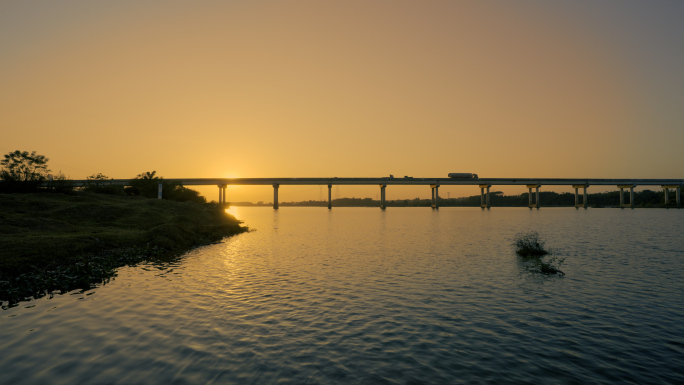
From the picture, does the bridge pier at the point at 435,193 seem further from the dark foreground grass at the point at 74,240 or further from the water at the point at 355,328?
the water at the point at 355,328

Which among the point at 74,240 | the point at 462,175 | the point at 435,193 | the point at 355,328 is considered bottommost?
the point at 355,328

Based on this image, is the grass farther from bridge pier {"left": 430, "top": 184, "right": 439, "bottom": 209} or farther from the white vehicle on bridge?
the white vehicle on bridge

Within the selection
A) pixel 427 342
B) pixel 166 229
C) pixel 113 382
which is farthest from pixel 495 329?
pixel 166 229

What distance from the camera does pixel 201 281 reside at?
21.5 meters

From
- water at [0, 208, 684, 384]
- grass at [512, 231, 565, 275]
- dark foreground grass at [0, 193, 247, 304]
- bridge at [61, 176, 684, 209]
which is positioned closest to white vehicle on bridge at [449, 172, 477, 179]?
bridge at [61, 176, 684, 209]

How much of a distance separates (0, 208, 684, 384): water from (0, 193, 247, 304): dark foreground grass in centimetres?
223

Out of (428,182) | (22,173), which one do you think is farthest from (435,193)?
(22,173)

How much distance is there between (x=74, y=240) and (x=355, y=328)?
82.9 feet

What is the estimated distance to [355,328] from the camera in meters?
13.3

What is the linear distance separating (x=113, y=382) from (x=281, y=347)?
14.4 ft

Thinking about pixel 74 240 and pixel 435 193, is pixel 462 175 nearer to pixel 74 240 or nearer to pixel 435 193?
pixel 435 193

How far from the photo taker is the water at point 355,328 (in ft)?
32.2

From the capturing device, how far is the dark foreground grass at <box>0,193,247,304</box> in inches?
791

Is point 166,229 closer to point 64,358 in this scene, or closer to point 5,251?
point 5,251
